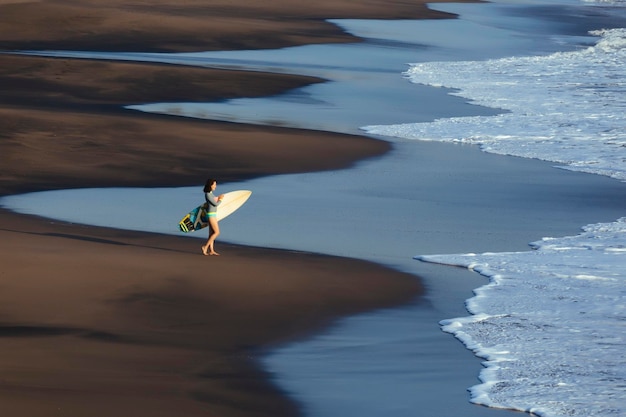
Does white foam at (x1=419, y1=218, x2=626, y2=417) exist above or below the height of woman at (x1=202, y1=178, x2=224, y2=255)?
below

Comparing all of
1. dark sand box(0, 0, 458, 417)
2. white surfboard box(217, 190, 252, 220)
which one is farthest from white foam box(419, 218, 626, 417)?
white surfboard box(217, 190, 252, 220)

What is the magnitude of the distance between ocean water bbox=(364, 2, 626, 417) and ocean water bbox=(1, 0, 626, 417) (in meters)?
0.02

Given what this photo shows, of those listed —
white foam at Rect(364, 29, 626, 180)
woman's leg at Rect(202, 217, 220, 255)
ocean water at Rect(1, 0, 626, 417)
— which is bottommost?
white foam at Rect(364, 29, 626, 180)

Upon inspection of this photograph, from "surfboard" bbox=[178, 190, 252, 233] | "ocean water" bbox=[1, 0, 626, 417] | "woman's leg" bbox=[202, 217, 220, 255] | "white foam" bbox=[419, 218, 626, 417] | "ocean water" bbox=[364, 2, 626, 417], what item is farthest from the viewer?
"surfboard" bbox=[178, 190, 252, 233]

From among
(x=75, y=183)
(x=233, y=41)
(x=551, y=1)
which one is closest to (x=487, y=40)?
(x=233, y=41)

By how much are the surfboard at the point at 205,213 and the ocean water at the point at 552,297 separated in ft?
6.20

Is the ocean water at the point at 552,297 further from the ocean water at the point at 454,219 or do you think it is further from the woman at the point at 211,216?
the woman at the point at 211,216

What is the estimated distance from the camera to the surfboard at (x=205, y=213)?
1164 centimetres

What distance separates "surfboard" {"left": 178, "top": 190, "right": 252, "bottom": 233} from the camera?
38.2ft

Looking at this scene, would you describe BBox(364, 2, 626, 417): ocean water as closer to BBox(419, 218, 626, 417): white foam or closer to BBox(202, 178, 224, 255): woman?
BBox(419, 218, 626, 417): white foam

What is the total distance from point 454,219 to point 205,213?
125 inches

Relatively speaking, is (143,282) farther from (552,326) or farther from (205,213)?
(552,326)

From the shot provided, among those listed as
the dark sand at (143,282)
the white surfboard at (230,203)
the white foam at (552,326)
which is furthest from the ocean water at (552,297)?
the white surfboard at (230,203)

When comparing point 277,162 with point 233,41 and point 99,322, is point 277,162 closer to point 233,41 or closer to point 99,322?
point 99,322
